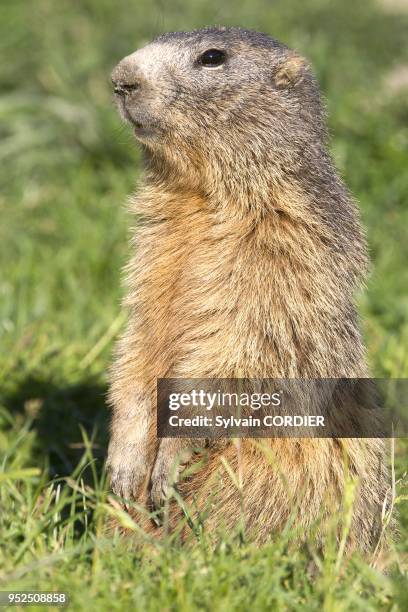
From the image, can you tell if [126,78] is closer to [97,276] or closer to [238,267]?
[238,267]

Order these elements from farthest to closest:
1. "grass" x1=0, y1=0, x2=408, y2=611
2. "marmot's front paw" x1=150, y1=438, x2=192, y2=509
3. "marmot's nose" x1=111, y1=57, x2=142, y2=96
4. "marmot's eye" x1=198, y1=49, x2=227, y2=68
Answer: "marmot's eye" x1=198, y1=49, x2=227, y2=68
"marmot's nose" x1=111, y1=57, x2=142, y2=96
"marmot's front paw" x1=150, y1=438, x2=192, y2=509
"grass" x1=0, y1=0, x2=408, y2=611

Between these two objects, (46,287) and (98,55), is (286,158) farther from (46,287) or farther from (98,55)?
(98,55)

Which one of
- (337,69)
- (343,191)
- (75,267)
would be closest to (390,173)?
(337,69)

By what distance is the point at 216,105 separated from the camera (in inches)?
170

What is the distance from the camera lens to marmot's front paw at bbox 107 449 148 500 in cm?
419

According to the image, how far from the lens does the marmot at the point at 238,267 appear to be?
3973 millimetres

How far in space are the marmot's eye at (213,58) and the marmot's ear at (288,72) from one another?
24 centimetres

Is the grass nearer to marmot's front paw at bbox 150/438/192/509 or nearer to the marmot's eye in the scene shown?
marmot's front paw at bbox 150/438/192/509

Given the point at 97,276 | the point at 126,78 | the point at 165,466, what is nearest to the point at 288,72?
the point at 126,78

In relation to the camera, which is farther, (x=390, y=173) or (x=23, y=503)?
(x=390, y=173)

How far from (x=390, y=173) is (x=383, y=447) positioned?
143 inches

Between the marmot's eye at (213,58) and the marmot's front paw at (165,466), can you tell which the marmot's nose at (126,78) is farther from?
the marmot's front paw at (165,466)

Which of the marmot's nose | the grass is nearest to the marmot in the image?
the marmot's nose

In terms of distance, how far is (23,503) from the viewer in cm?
398
